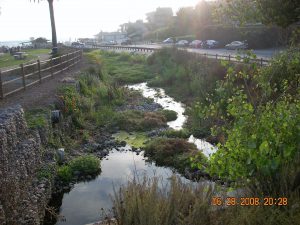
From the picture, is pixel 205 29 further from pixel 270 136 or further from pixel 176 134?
pixel 270 136

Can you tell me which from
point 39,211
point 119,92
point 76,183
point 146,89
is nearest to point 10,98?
point 76,183

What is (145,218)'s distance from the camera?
5.38 m

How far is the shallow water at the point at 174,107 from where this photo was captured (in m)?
15.9

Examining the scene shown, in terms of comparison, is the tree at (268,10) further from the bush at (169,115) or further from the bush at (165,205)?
the bush at (169,115)

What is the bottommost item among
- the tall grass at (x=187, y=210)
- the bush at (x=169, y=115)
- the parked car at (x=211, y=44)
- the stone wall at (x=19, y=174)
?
the bush at (x=169, y=115)

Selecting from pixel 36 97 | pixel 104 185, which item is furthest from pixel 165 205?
pixel 36 97

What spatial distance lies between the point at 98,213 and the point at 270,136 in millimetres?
6277

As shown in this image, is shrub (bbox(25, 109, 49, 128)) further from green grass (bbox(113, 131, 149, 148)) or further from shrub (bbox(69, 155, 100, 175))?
green grass (bbox(113, 131, 149, 148))

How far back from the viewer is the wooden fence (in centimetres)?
1627

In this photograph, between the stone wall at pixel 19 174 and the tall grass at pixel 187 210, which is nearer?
the tall grass at pixel 187 210
